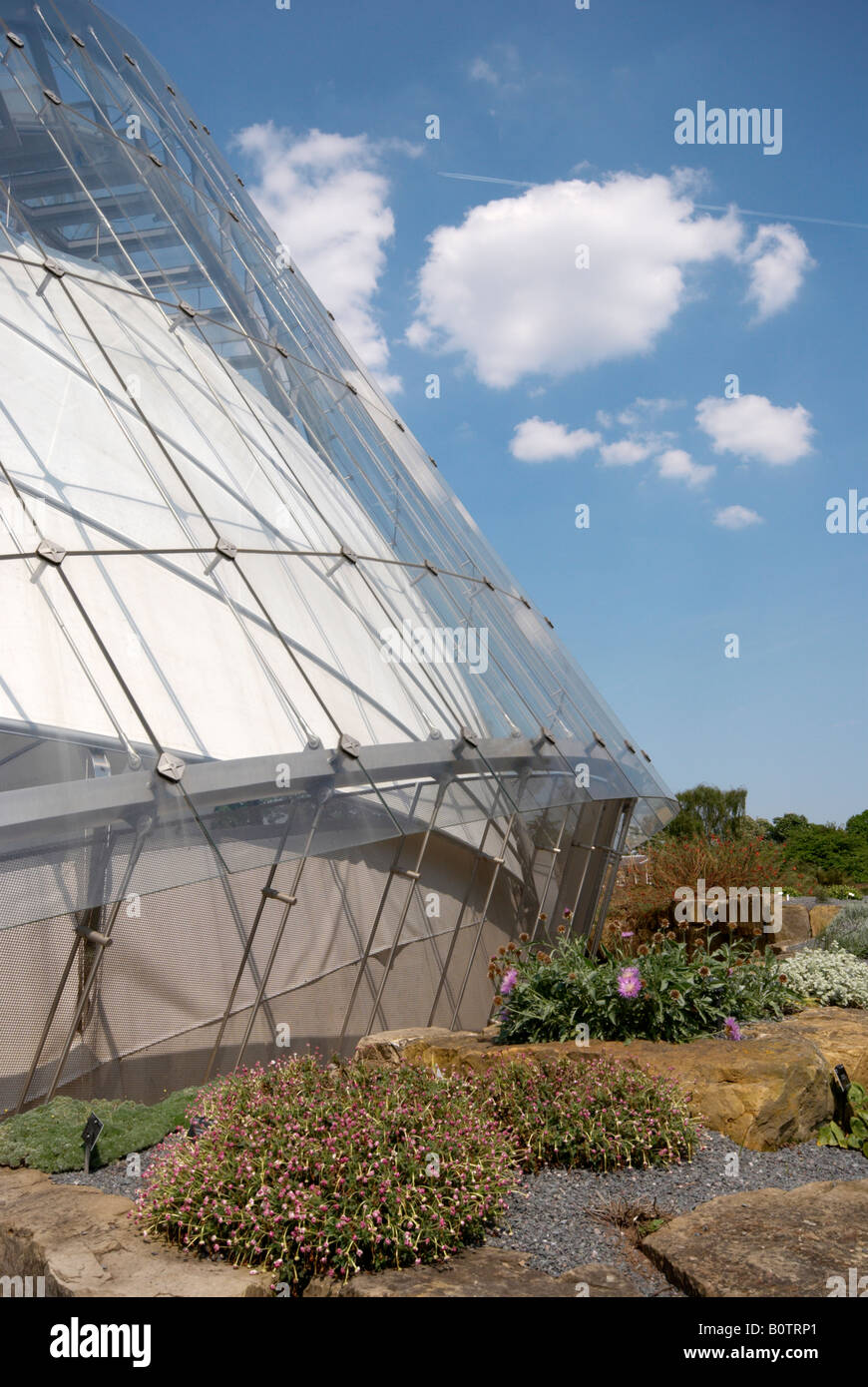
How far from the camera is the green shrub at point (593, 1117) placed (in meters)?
5.66

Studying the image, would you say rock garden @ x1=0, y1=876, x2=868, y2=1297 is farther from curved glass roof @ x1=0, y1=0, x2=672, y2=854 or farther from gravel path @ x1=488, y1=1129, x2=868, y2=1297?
curved glass roof @ x1=0, y1=0, x2=672, y2=854

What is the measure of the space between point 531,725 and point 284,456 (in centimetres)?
399

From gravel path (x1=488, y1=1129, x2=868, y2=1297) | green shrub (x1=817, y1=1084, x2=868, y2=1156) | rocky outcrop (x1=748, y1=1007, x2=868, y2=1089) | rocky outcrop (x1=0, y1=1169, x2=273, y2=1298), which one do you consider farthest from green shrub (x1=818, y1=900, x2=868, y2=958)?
rocky outcrop (x1=0, y1=1169, x2=273, y2=1298)

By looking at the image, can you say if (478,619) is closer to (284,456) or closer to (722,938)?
(284,456)

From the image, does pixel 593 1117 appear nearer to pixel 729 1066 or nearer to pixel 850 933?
pixel 729 1066

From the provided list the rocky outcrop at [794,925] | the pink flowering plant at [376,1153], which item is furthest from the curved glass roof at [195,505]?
the rocky outcrop at [794,925]

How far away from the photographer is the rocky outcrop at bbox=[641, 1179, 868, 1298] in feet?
13.2

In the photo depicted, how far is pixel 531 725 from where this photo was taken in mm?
9930

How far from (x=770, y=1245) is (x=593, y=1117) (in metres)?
1.57

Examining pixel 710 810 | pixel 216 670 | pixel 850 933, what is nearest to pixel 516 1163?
pixel 216 670

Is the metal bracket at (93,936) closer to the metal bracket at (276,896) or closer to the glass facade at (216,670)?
the glass facade at (216,670)
